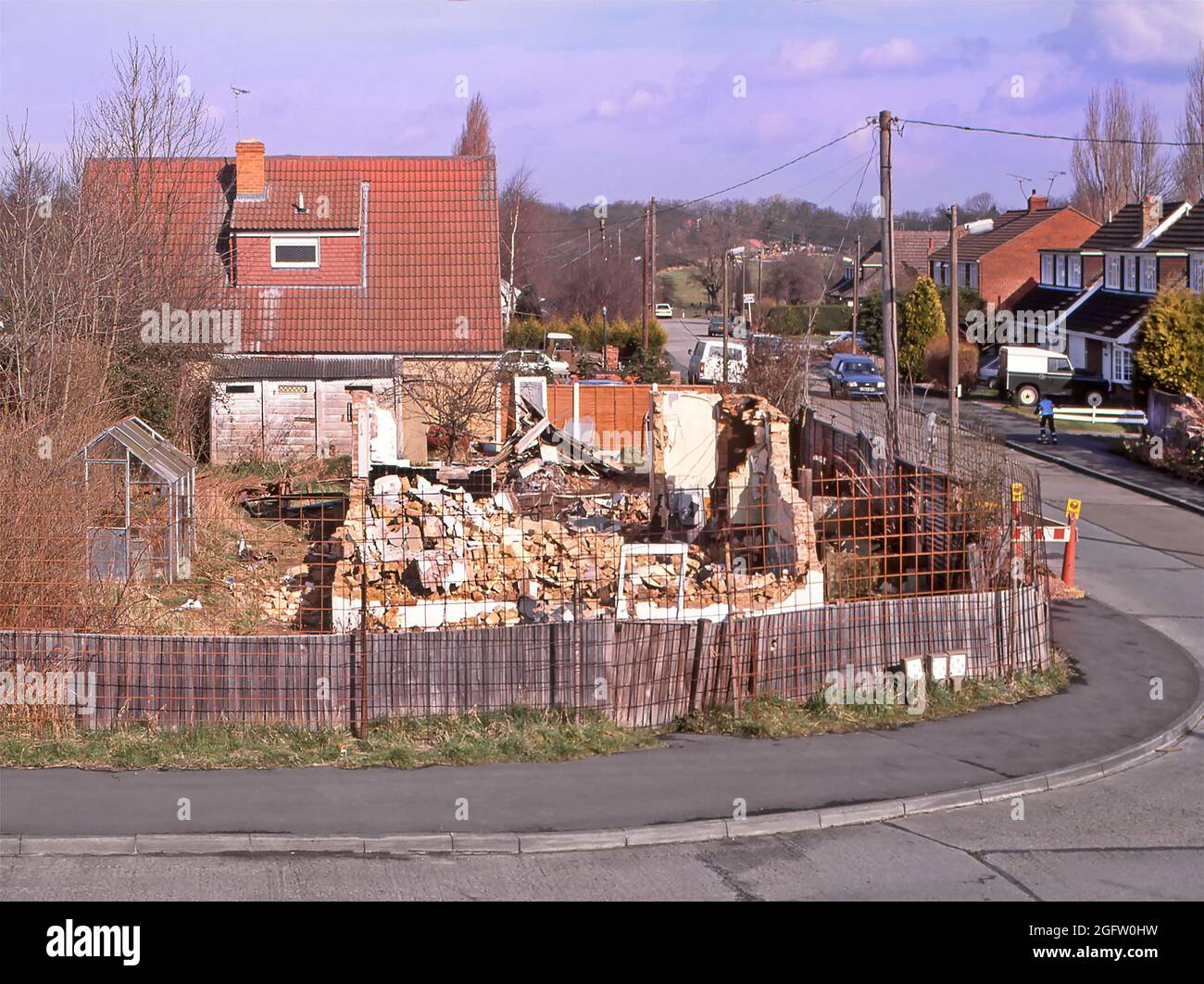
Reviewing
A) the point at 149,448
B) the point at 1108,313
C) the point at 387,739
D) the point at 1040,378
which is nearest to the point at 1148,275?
the point at 1108,313

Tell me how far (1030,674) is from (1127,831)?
3806 millimetres

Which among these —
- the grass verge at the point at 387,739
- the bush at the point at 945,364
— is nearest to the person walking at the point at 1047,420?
the bush at the point at 945,364

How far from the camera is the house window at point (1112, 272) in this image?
1976 inches

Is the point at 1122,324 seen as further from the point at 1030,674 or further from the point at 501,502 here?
the point at 1030,674

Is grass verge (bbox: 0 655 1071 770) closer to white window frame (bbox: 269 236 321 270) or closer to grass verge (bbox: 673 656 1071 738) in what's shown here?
grass verge (bbox: 673 656 1071 738)

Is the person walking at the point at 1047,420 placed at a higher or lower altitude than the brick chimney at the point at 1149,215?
lower

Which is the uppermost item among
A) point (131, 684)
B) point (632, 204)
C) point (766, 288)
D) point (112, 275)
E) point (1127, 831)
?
point (632, 204)

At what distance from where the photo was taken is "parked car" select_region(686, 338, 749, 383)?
43.2 metres

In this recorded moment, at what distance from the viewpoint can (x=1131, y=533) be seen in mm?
24188

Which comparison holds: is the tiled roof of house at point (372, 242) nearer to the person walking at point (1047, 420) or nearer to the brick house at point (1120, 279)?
the person walking at point (1047, 420)

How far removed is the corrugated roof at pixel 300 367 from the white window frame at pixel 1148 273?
2965 cm

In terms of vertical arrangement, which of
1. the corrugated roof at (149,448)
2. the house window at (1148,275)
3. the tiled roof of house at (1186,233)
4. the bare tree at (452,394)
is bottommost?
the corrugated roof at (149,448)
